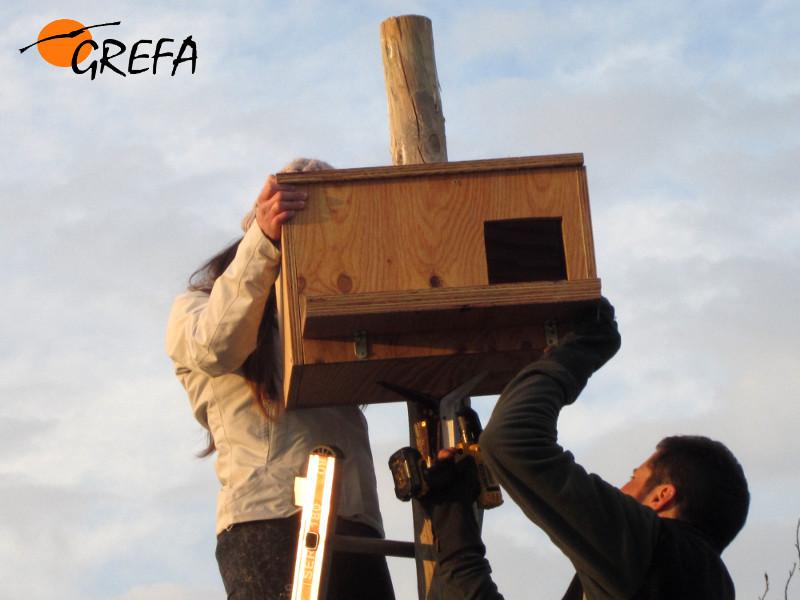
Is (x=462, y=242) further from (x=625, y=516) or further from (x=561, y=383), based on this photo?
(x=625, y=516)

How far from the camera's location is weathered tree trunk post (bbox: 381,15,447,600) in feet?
14.8

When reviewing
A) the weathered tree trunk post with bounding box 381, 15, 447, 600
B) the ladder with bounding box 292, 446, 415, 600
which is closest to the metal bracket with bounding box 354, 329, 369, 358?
the ladder with bounding box 292, 446, 415, 600

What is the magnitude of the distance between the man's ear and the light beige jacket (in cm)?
100

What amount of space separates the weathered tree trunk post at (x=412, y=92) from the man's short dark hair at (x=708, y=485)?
182 cm

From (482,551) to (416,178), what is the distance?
3.34 feet

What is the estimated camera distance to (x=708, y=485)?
288 centimetres

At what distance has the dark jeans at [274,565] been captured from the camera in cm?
347

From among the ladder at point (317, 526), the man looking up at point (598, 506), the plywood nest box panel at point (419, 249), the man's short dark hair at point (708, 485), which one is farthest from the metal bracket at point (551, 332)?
the ladder at point (317, 526)

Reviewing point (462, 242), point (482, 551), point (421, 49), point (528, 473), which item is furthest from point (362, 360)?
point (421, 49)

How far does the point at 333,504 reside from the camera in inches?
130

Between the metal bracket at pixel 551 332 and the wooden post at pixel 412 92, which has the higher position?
the wooden post at pixel 412 92

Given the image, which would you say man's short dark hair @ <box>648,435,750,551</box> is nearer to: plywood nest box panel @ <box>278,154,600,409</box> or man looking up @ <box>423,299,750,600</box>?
man looking up @ <box>423,299,750,600</box>

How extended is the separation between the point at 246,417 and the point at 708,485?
1.41m

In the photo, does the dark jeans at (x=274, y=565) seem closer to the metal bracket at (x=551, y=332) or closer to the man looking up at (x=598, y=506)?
the man looking up at (x=598, y=506)
